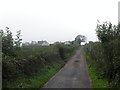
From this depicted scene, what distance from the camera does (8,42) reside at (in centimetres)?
1953

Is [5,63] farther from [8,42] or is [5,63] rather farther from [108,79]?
[108,79]

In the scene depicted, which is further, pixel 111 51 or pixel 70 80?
pixel 70 80

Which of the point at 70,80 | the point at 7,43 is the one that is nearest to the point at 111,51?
the point at 70,80

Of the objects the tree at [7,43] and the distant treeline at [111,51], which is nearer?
the distant treeline at [111,51]

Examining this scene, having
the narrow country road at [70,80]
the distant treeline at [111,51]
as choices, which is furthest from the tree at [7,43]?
the distant treeline at [111,51]

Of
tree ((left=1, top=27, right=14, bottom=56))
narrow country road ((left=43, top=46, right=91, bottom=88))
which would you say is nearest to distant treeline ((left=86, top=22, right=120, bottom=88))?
narrow country road ((left=43, top=46, right=91, bottom=88))

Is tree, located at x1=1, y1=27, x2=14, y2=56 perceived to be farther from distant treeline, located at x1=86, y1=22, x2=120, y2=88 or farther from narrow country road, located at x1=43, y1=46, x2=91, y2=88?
distant treeline, located at x1=86, y1=22, x2=120, y2=88

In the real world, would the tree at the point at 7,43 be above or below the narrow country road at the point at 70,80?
above

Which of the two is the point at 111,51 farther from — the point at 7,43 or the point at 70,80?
the point at 7,43

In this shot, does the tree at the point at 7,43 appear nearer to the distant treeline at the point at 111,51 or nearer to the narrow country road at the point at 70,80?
the narrow country road at the point at 70,80

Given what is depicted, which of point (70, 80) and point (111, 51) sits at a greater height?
point (111, 51)

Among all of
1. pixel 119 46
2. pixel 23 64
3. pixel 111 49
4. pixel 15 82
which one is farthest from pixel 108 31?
pixel 15 82

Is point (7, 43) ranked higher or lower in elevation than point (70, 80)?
higher

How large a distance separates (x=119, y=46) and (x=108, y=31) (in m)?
5.25
